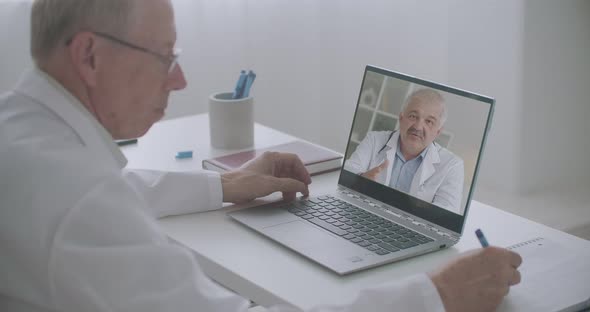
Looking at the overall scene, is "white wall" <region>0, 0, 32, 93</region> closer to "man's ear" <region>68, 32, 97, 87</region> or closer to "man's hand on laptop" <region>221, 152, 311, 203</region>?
"man's hand on laptop" <region>221, 152, 311, 203</region>

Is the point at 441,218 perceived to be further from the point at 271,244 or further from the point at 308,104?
the point at 308,104

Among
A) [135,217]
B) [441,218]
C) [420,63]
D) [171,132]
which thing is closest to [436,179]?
[441,218]

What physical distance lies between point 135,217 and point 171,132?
3.31 feet

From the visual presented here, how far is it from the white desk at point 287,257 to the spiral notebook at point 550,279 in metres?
0.04

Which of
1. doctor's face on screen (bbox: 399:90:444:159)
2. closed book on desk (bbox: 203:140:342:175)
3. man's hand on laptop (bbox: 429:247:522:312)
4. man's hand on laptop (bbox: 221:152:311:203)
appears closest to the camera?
man's hand on laptop (bbox: 429:247:522:312)

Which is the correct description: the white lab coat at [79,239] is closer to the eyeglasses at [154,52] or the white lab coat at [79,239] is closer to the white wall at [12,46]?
the eyeglasses at [154,52]

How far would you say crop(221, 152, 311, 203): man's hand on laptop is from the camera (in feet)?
5.09

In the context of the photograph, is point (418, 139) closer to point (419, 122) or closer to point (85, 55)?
point (419, 122)

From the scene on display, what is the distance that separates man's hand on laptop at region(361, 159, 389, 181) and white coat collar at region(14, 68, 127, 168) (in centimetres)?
55

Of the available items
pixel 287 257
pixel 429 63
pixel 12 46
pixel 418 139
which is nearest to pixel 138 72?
pixel 287 257

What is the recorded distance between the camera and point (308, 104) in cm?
343

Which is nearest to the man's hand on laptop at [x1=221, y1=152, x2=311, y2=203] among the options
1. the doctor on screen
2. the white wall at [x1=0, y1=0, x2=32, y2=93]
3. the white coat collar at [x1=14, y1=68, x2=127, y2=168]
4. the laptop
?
the laptop

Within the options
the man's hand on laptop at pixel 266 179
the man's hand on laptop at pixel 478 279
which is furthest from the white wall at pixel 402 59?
the man's hand on laptop at pixel 478 279

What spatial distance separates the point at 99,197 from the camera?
1016 mm
